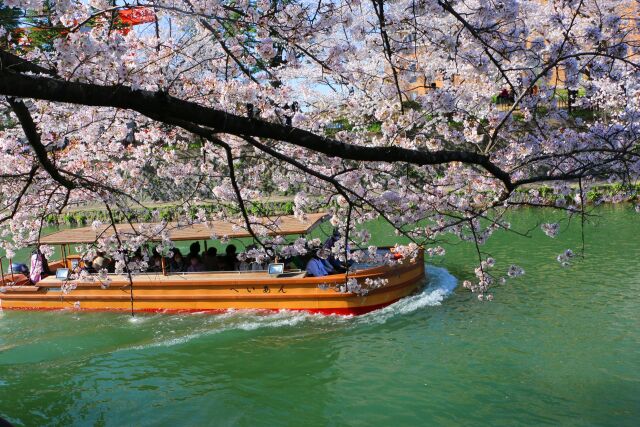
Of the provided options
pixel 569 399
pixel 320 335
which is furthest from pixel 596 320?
pixel 320 335

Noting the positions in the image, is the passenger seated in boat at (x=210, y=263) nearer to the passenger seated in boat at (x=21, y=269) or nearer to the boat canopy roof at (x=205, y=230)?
the boat canopy roof at (x=205, y=230)

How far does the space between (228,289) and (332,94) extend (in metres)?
5.34

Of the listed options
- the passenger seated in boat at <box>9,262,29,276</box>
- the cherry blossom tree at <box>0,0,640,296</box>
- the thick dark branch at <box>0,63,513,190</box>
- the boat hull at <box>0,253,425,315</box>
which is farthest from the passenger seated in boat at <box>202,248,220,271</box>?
the thick dark branch at <box>0,63,513,190</box>

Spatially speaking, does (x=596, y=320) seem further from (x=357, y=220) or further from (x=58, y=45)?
(x=58, y=45)

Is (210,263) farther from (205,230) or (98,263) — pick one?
(98,263)

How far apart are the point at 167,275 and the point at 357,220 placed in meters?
5.32

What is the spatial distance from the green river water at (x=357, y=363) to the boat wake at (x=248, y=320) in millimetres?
41

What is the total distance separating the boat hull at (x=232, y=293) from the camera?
9.79 metres

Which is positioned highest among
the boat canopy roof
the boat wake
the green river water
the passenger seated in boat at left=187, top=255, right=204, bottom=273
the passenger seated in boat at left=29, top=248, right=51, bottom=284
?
the boat canopy roof

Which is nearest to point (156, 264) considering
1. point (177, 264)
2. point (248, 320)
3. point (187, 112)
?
point (177, 264)

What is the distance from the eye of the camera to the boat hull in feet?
32.1

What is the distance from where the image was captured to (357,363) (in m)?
7.80

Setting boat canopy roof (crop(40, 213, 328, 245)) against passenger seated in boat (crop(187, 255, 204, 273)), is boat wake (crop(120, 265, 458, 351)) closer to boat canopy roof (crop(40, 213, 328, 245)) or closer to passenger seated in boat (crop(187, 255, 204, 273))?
passenger seated in boat (crop(187, 255, 204, 273))

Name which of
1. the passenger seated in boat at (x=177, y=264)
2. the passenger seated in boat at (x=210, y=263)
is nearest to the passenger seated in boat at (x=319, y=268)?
the passenger seated in boat at (x=210, y=263)
